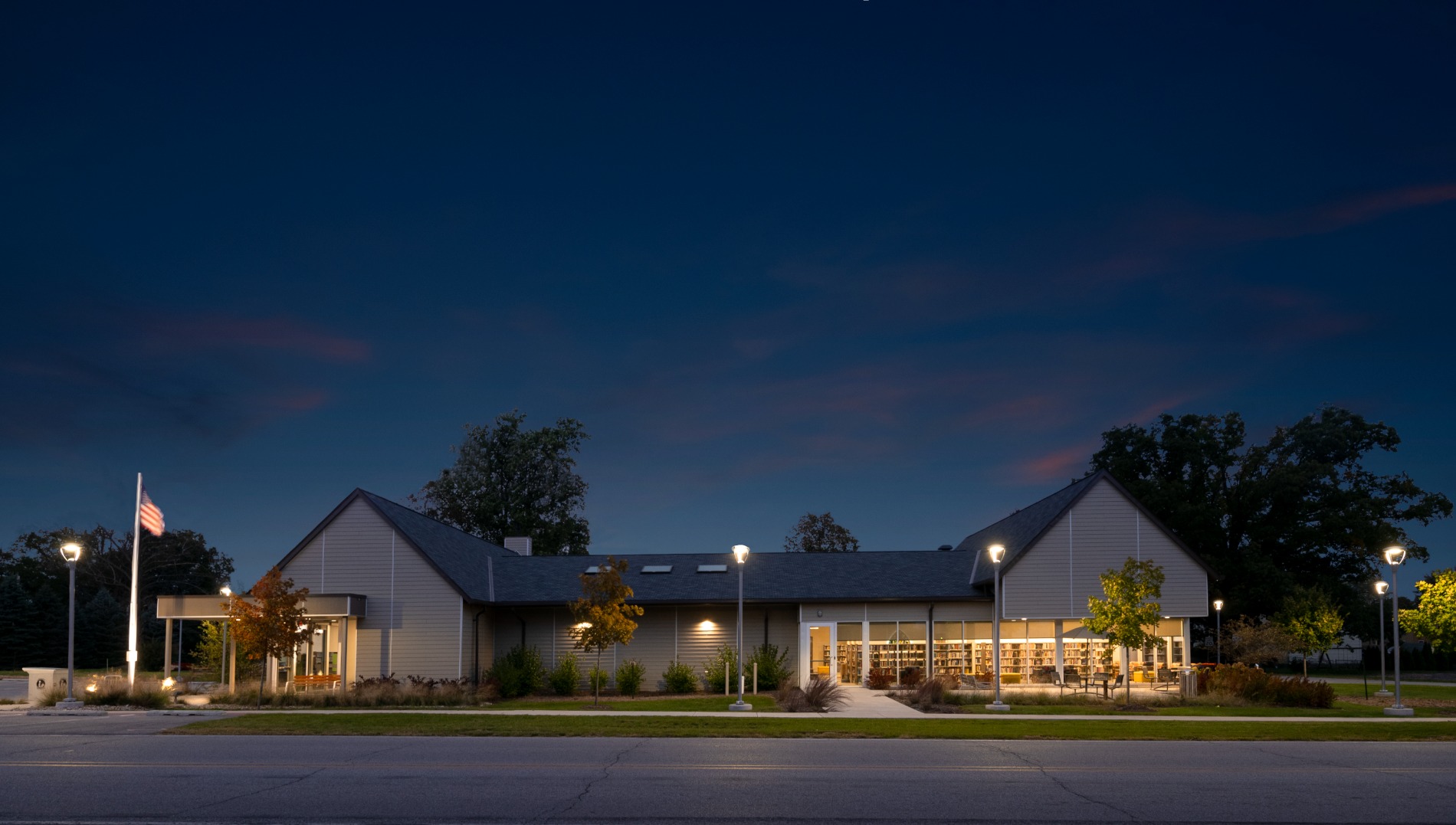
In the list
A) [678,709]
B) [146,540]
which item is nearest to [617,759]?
[678,709]

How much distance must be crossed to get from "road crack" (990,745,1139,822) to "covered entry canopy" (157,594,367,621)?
72.6 ft

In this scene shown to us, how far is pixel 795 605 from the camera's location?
127ft

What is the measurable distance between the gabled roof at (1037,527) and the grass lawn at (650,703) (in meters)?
9.89

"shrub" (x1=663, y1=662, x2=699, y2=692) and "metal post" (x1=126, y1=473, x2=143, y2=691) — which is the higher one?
"metal post" (x1=126, y1=473, x2=143, y2=691)

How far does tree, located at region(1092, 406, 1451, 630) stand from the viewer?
184 ft

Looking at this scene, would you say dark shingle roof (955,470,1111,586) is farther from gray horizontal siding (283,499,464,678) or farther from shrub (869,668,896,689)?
gray horizontal siding (283,499,464,678)

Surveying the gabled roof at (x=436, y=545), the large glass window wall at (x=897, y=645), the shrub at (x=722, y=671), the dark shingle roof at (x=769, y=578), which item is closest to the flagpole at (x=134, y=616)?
the gabled roof at (x=436, y=545)

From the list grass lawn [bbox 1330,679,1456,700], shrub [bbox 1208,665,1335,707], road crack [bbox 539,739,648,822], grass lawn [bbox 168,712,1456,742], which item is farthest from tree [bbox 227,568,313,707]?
grass lawn [bbox 1330,679,1456,700]

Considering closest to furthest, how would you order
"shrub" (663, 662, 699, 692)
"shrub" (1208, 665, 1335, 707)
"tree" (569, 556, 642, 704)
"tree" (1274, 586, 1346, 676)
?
"shrub" (1208, 665, 1335, 707) < "tree" (569, 556, 642, 704) < "shrub" (663, 662, 699, 692) < "tree" (1274, 586, 1346, 676)

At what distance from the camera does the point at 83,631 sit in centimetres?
7094

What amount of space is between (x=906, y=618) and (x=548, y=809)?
91.6 feet

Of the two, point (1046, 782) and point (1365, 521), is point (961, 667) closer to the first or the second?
point (1046, 782)

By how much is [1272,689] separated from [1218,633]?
20.8 m

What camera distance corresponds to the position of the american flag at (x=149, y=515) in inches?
1259
